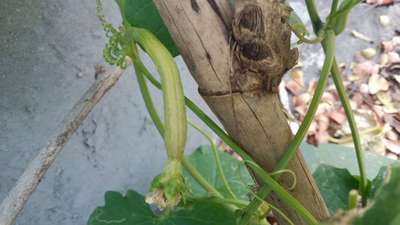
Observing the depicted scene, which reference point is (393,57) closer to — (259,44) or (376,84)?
(376,84)

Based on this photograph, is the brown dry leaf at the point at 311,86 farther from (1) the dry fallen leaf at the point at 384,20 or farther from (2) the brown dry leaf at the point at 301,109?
(1) the dry fallen leaf at the point at 384,20

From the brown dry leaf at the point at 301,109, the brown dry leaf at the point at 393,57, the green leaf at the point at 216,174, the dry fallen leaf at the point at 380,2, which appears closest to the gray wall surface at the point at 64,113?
the green leaf at the point at 216,174

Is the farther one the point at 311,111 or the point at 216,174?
the point at 216,174

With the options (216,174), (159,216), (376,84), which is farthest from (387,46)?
(159,216)

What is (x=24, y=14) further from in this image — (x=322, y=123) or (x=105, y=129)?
(x=322, y=123)

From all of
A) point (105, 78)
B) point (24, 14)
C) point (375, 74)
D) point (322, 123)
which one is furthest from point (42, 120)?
point (375, 74)

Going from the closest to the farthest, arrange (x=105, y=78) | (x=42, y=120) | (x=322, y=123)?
(x=105, y=78) → (x=42, y=120) → (x=322, y=123)

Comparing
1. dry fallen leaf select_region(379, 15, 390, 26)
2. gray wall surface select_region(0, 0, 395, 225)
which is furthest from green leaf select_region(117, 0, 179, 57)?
dry fallen leaf select_region(379, 15, 390, 26)
